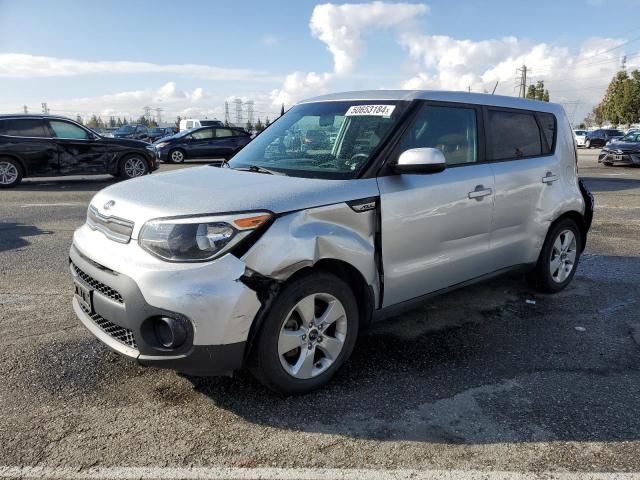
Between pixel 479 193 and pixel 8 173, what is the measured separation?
12.7 metres

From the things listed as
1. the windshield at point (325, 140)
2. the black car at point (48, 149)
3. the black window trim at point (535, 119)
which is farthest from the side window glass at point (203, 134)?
the black window trim at point (535, 119)

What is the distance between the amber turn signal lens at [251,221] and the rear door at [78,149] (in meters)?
12.2

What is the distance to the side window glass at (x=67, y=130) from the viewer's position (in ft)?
43.8

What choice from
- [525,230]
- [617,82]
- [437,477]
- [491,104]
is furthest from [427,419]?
[617,82]

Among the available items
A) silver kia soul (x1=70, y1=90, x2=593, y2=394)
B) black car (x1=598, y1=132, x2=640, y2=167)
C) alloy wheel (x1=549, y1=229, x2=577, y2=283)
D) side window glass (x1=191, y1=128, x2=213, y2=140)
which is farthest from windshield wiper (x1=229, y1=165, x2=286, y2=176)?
black car (x1=598, y1=132, x2=640, y2=167)

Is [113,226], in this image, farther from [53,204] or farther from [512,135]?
[53,204]

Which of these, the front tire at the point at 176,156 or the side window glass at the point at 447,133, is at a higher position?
the side window glass at the point at 447,133

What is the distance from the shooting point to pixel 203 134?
22.6m

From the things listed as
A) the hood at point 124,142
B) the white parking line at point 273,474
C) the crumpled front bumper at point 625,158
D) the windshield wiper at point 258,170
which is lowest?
the white parking line at point 273,474

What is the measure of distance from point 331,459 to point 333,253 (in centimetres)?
110

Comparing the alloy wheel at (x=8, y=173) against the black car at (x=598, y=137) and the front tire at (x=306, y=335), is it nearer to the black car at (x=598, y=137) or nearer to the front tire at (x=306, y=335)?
the front tire at (x=306, y=335)

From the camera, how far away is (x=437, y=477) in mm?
2520

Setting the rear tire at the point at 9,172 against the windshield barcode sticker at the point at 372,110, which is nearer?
the windshield barcode sticker at the point at 372,110

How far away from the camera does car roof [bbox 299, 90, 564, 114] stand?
391cm
